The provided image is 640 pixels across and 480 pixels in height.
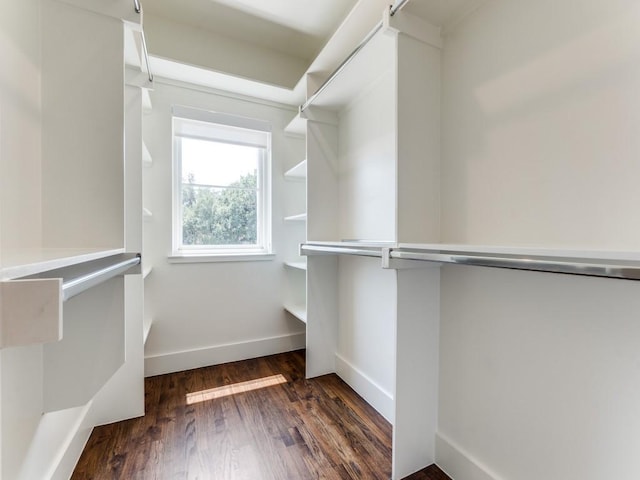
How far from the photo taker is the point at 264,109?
249 centimetres

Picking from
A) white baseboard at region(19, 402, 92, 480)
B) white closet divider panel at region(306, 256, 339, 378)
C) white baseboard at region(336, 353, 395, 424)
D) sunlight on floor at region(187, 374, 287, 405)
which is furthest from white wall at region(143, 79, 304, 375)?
white baseboard at region(19, 402, 92, 480)

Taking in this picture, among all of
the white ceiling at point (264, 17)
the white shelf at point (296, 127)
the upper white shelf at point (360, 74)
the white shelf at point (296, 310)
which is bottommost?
the white shelf at point (296, 310)

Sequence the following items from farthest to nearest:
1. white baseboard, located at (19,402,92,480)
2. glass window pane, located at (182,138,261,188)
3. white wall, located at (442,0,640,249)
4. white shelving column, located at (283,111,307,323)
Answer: white shelving column, located at (283,111,307,323), glass window pane, located at (182,138,261,188), white baseboard, located at (19,402,92,480), white wall, located at (442,0,640,249)

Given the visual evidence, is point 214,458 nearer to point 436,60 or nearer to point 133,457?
point 133,457

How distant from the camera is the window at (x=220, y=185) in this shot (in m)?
2.27

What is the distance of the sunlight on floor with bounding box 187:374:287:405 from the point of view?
1838mm

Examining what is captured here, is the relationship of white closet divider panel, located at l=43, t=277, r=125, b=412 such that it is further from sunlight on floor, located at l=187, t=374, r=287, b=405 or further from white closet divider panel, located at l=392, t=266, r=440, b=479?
white closet divider panel, located at l=392, t=266, r=440, b=479

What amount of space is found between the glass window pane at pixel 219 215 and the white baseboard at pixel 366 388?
50.4 inches

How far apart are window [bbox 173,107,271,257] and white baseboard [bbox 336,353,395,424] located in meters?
1.16

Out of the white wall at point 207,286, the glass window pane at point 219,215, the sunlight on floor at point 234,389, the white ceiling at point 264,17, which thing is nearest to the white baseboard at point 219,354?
the white wall at point 207,286

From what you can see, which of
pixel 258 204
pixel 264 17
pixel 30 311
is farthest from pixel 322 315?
pixel 264 17

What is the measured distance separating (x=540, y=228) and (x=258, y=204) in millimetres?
2080

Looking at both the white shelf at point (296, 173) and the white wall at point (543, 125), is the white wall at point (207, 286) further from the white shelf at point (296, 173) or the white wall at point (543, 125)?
the white wall at point (543, 125)

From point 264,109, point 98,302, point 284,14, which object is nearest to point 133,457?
point 98,302
